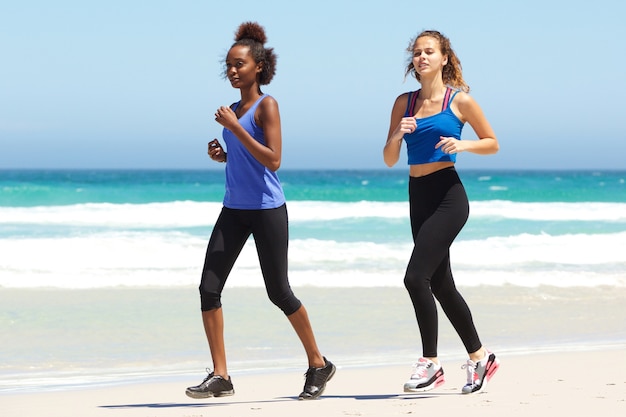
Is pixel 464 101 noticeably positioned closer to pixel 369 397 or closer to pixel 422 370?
pixel 422 370

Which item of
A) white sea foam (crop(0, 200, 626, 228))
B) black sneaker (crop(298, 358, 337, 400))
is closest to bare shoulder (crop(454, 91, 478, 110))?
black sneaker (crop(298, 358, 337, 400))

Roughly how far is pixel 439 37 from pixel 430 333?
4.73 ft

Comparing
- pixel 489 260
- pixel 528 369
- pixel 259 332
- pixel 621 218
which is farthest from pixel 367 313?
pixel 621 218

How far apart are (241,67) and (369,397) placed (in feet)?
5.82

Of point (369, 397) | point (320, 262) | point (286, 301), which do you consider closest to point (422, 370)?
point (369, 397)

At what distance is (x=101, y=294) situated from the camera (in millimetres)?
9844

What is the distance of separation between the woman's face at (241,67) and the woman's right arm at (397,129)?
721mm

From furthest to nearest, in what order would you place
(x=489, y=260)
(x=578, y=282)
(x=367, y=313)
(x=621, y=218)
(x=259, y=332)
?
(x=621, y=218)
(x=489, y=260)
(x=578, y=282)
(x=367, y=313)
(x=259, y=332)

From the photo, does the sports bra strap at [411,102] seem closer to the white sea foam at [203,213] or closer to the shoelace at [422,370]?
the shoelace at [422,370]

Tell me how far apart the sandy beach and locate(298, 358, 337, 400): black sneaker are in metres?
0.05

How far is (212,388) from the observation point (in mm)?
4605

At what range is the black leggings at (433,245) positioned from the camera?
4387mm

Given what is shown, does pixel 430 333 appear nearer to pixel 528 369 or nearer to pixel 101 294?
pixel 528 369

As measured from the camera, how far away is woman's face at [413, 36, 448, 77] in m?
4.50
